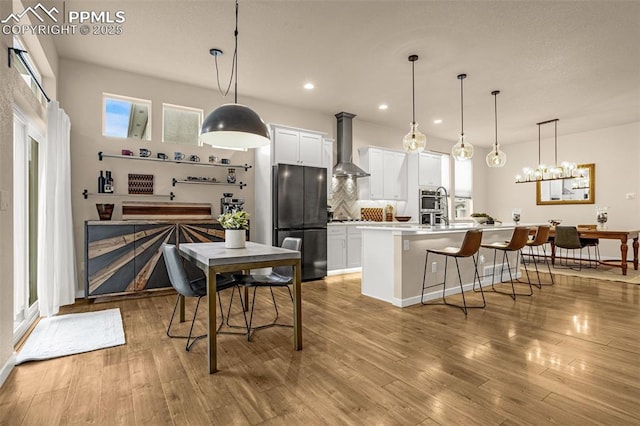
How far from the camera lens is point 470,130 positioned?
7.91 metres

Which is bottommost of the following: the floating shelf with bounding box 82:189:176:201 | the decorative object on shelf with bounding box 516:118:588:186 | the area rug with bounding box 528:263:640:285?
the area rug with bounding box 528:263:640:285

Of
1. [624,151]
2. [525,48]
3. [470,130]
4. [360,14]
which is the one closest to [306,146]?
[360,14]

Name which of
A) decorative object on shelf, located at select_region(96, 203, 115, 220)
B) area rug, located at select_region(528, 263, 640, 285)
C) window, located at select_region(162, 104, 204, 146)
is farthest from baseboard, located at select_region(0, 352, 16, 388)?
area rug, located at select_region(528, 263, 640, 285)

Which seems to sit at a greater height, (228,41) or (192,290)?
(228,41)

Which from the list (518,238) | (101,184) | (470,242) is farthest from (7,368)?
(518,238)

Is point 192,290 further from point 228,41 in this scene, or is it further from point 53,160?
point 228,41

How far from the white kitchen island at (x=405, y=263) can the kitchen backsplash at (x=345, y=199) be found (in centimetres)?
243

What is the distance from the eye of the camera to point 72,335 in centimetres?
301

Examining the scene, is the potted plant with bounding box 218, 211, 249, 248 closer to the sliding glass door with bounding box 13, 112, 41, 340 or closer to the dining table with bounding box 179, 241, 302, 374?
the dining table with bounding box 179, 241, 302, 374

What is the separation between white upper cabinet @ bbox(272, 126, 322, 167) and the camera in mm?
5488

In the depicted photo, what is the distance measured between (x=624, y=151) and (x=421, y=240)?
21.5 ft

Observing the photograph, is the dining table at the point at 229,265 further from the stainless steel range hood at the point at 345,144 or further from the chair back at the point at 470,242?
the stainless steel range hood at the point at 345,144

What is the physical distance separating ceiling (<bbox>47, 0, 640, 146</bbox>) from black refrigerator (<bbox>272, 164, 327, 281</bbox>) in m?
1.37

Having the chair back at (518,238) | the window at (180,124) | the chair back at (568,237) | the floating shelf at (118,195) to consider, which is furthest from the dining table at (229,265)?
the chair back at (568,237)
